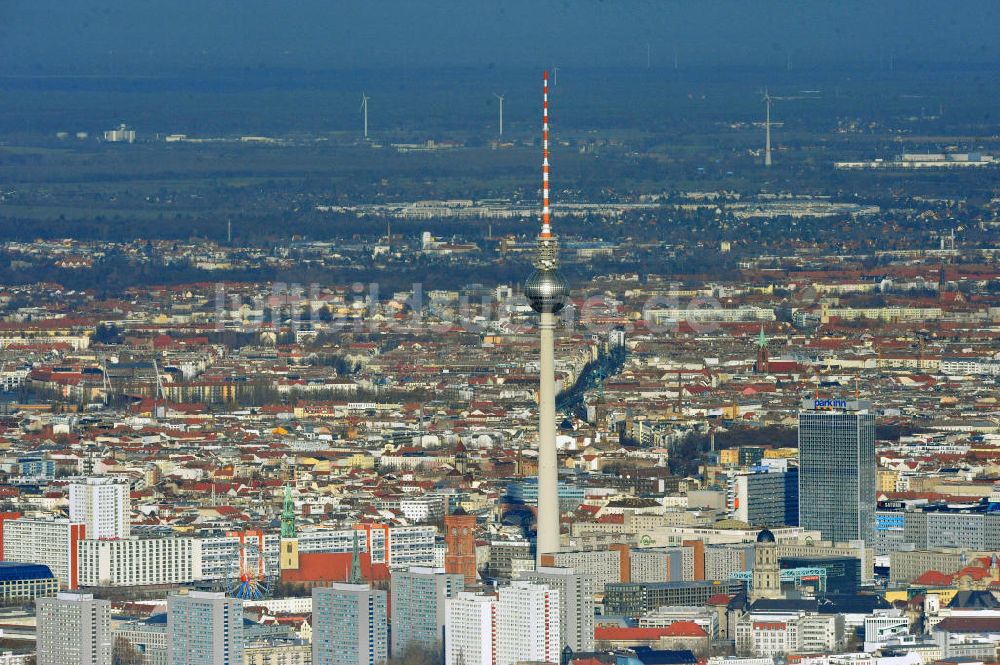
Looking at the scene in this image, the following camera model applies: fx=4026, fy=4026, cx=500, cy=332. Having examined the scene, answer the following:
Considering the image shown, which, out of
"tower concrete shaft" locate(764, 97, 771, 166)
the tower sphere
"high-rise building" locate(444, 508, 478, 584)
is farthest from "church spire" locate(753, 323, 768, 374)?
"tower concrete shaft" locate(764, 97, 771, 166)

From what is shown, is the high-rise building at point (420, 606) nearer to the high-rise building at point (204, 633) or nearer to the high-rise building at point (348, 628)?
the high-rise building at point (348, 628)

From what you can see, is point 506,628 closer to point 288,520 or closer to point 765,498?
point 288,520

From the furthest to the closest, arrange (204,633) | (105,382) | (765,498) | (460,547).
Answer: (105,382) < (765,498) < (460,547) < (204,633)

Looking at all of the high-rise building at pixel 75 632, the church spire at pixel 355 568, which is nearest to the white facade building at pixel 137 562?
the church spire at pixel 355 568

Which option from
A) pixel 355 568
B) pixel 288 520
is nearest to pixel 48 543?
pixel 288 520

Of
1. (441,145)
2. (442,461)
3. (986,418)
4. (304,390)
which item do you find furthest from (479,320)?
(441,145)

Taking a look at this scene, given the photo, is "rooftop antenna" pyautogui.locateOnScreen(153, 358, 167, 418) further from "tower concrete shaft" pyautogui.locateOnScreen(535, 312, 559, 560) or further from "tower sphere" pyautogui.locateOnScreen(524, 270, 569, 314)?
"tower concrete shaft" pyautogui.locateOnScreen(535, 312, 559, 560)
